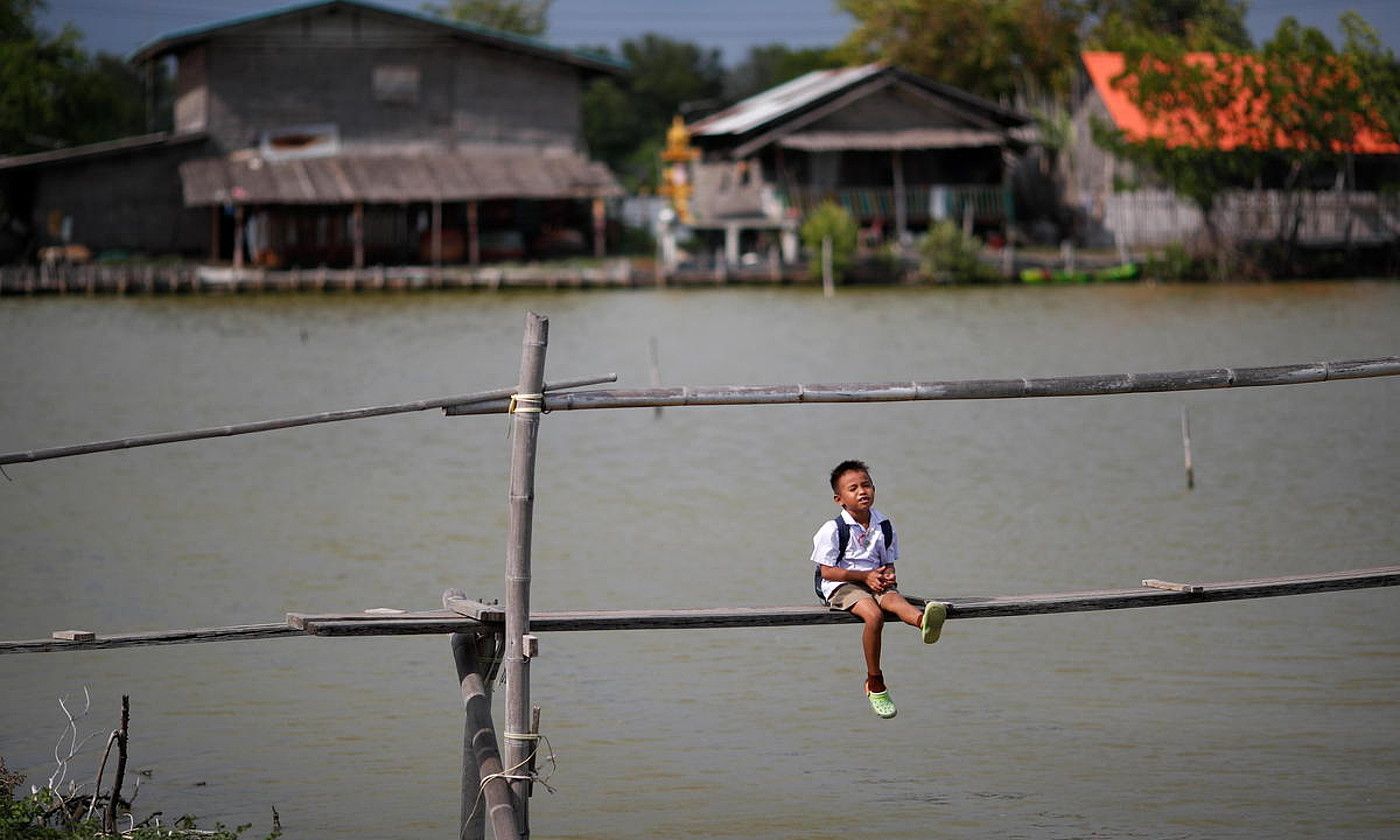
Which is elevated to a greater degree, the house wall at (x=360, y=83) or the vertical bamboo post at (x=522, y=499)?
the house wall at (x=360, y=83)

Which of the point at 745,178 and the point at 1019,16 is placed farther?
the point at 1019,16

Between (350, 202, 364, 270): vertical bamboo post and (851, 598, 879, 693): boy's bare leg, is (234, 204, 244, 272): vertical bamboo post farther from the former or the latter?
(851, 598, 879, 693): boy's bare leg

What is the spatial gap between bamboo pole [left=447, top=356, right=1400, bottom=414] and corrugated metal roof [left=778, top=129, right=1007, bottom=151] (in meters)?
40.6

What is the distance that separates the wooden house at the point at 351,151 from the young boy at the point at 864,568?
131ft

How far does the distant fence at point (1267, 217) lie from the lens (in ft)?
157

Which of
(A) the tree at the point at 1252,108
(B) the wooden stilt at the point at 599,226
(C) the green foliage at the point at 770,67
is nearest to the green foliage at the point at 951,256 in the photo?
(A) the tree at the point at 1252,108

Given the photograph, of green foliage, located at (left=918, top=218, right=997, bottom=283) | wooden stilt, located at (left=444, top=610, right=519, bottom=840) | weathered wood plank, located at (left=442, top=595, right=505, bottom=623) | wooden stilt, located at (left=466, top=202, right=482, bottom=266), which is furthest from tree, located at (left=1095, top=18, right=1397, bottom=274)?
weathered wood plank, located at (left=442, top=595, right=505, bottom=623)

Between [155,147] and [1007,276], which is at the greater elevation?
[155,147]

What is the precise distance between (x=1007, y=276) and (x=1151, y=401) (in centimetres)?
2137

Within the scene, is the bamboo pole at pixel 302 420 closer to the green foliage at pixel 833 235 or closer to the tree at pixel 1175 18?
the green foliage at pixel 833 235

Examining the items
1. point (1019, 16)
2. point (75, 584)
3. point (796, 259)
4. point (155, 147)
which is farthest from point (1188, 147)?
point (75, 584)

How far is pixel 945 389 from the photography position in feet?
24.5

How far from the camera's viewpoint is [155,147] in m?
48.1

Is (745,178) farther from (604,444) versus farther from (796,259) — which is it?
(604,444)
